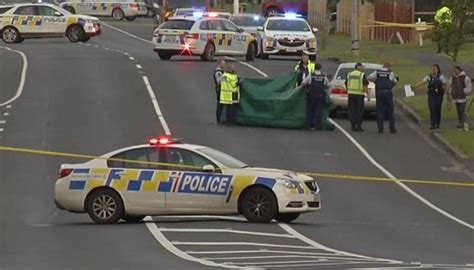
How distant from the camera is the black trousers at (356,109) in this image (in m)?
36.4

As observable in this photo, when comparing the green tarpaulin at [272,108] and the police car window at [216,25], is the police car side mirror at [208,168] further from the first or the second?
the police car window at [216,25]

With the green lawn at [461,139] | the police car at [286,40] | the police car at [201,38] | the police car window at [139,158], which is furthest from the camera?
the police car at [286,40]

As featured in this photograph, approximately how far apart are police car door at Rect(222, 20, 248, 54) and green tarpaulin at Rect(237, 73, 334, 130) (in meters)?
12.6

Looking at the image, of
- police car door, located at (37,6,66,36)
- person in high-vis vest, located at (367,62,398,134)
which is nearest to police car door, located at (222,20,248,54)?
police car door, located at (37,6,66,36)

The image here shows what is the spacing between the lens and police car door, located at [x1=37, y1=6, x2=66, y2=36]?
191 feet

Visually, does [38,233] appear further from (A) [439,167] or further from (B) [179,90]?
(B) [179,90]

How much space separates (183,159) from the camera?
76.6ft

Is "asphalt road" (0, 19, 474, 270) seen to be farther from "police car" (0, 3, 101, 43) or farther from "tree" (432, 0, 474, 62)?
"police car" (0, 3, 101, 43)

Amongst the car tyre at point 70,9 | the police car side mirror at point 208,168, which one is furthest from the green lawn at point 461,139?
the car tyre at point 70,9

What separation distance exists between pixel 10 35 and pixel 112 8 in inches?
1193

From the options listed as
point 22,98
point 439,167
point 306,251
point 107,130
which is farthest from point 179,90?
point 306,251

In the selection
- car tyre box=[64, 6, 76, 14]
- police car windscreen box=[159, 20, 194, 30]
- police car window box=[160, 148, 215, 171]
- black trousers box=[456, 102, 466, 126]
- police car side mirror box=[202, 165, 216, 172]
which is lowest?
car tyre box=[64, 6, 76, 14]

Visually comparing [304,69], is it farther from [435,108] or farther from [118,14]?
[118,14]

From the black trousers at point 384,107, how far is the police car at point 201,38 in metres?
14.0
